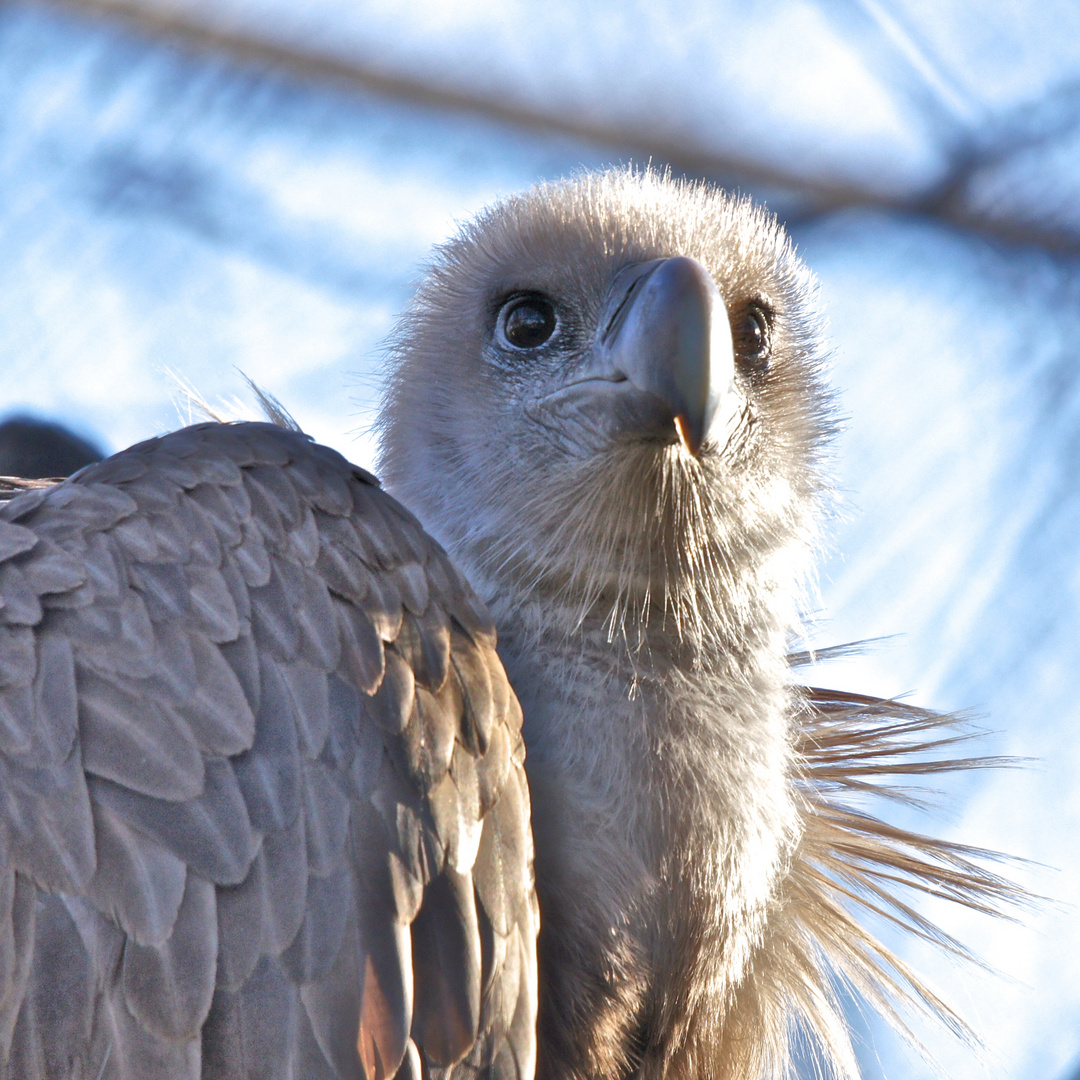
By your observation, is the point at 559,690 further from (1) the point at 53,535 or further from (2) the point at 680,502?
(1) the point at 53,535

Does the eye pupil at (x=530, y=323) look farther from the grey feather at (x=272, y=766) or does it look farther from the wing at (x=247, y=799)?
the grey feather at (x=272, y=766)

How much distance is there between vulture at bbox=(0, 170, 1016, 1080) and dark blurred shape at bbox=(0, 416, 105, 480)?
18.9 inches

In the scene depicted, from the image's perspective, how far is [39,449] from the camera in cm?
204

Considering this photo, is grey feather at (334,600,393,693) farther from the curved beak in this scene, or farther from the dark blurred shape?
the dark blurred shape

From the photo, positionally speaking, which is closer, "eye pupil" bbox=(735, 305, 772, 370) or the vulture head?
the vulture head

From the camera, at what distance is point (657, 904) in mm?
1250

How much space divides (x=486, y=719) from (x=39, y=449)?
1176 millimetres

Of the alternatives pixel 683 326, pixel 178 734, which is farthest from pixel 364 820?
pixel 683 326

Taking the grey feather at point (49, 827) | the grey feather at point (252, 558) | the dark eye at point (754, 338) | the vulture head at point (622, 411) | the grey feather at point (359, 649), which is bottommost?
the grey feather at point (49, 827)

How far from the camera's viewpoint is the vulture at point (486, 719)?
100 centimetres

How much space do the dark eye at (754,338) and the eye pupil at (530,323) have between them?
8.6 inches

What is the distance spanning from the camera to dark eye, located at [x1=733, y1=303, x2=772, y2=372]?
160 cm

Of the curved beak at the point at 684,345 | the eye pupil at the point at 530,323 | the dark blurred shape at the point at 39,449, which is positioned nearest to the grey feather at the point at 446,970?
the curved beak at the point at 684,345

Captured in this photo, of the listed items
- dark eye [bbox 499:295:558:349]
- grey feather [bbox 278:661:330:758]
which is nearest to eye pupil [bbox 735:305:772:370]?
dark eye [bbox 499:295:558:349]
